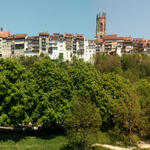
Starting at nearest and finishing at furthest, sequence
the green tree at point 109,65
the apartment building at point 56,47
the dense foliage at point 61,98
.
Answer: the dense foliage at point 61,98
the green tree at point 109,65
the apartment building at point 56,47

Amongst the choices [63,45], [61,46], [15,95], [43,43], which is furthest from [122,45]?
[15,95]

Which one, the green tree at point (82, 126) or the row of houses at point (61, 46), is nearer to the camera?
the green tree at point (82, 126)

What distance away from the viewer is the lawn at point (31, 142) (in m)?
25.5

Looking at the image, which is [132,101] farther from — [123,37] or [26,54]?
[123,37]

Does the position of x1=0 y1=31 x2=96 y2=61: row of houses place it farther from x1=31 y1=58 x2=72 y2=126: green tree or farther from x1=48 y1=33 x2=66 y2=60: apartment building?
x1=31 y1=58 x2=72 y2=126: green tree

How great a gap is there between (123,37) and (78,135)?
96.2 metres

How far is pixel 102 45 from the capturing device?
11225 centimetres

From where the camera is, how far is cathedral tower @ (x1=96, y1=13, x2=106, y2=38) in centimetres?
14879

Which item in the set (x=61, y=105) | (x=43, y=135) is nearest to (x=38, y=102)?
(x=61, y=105)

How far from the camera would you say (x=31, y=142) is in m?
27.0

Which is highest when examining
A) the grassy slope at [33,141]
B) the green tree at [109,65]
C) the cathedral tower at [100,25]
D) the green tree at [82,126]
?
the cathedral tower at [100,25]

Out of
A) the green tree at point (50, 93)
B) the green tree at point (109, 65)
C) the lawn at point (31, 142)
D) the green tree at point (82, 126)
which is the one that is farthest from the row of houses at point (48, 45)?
the green tree at point (82, 126)

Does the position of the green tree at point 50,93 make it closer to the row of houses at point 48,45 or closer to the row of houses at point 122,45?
the row of houses at point 48,45

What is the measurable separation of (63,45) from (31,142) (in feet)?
251
